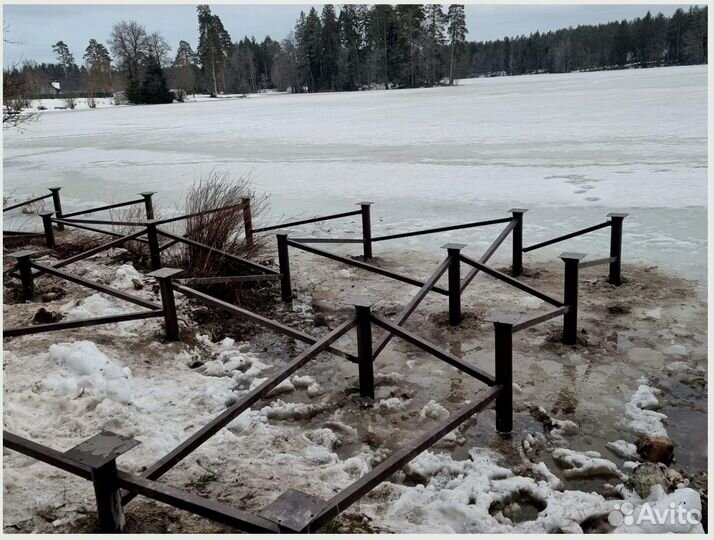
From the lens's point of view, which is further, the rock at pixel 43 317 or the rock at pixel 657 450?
the rock at pixel 43 317

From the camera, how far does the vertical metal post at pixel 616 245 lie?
22.3 feet

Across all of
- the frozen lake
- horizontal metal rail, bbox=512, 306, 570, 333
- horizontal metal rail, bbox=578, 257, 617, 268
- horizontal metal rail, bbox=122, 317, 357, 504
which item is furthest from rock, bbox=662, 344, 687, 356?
horizontal metal rail, bbox=122, 317, 357, 504

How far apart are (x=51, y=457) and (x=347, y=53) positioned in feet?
297

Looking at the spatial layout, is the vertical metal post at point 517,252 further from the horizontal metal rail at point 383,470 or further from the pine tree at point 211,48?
the pine tree at point 211,48

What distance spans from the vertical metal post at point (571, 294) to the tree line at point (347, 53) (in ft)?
227

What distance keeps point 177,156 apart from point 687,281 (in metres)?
17.1

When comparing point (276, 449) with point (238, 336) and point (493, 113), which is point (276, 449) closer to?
point (238, 336)

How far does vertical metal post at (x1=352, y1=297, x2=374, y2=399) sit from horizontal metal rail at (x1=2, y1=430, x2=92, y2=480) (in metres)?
2.00

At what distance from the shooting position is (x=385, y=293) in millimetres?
7242

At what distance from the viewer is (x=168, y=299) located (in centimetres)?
546

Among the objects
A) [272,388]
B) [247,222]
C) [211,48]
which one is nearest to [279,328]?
[272,388]

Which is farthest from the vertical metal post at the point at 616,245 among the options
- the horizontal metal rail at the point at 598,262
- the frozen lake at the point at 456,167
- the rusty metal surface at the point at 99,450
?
the rusty metal surface at the point at 99,450

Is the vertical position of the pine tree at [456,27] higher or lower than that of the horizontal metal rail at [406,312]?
higher

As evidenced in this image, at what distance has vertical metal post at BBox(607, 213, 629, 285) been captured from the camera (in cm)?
680
